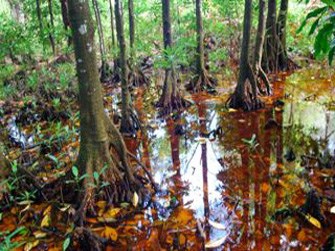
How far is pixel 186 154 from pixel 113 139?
1.47m

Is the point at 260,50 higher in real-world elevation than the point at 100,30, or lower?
lower

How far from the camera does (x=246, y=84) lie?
7027mm

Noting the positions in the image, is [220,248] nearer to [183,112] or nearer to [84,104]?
[84,104]

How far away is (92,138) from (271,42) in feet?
24.0

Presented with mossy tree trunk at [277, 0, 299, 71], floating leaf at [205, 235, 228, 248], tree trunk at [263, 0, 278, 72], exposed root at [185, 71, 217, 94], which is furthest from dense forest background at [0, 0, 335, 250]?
mossy tree trunk at [277, 0, 299, 71]

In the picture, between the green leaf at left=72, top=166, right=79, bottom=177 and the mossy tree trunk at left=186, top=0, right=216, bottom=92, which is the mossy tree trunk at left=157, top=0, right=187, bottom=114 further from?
the green leaf at left=72, top=166, right=79, bottom=177

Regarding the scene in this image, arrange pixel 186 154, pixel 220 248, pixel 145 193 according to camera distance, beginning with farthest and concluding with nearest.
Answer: pixel 186 154 < pixel 145 193 < pixel 220 248

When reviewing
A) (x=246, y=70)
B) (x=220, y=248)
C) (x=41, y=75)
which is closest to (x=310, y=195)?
(x=220, y=248)

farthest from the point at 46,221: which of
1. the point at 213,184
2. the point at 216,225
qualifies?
the point at 213,184

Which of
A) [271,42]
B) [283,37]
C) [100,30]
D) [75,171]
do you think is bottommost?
[75,171]

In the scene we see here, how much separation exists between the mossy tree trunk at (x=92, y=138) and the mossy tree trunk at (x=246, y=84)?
3.53m

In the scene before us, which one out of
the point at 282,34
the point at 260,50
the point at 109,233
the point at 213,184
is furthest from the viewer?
the point at 282,34

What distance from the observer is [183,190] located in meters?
4.16

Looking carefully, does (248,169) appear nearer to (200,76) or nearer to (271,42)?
(200,76)
